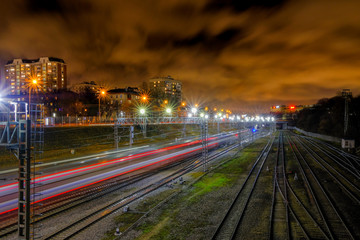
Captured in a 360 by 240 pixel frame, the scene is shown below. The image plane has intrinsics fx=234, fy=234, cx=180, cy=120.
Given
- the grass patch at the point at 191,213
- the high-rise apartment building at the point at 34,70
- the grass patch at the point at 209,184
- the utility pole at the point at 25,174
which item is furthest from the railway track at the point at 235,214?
the high-rise apartment building at the point at 34,70

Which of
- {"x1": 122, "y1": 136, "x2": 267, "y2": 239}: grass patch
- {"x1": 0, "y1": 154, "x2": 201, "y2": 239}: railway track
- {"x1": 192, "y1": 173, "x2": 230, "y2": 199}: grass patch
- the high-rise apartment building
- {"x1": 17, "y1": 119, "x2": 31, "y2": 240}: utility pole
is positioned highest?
the high-rise apartment building

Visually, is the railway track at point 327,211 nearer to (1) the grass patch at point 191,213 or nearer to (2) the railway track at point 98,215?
(1) the grass patch at point 191,213

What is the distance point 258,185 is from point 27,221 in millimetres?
17079

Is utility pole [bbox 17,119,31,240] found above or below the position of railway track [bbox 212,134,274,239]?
above

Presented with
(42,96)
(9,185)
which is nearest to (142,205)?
(9,185)

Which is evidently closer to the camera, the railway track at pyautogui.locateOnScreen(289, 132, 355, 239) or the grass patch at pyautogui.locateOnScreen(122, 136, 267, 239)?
the railway track at pyautogui.locateOnScreen(289, 132, 355, 239)

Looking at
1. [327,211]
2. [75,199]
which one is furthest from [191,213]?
[327,211]

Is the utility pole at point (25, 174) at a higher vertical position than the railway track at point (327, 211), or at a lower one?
higher

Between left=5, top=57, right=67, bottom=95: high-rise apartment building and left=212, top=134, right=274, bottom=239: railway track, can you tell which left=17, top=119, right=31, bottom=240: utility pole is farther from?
left=5, top=57, right=67, bottom=95: high-rise apartment building

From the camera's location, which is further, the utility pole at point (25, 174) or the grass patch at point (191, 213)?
the grass patch at point (191, 213)

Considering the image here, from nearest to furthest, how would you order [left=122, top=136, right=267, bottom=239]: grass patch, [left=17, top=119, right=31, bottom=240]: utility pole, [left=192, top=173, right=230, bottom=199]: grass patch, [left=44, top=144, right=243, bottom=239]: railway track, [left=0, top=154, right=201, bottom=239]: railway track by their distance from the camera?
[left=17, top=119, right=31, bottom=240]: utility pole < [left=44, top=144, right=243, bottom=239]: railway track < [left=122, top=136, right=267, bottom=239]: grass patch < [left=0, top=154, right=201, bottom=239]: railway track < [left=192, top=173, right=230, bottom=199]: grass patch

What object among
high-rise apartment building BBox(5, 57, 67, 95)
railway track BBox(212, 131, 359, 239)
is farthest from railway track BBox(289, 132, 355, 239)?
high-rise apartment building BBox(5, 57, 67, 95)

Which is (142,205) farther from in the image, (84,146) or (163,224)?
(84,146)

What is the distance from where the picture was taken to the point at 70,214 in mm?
13336
